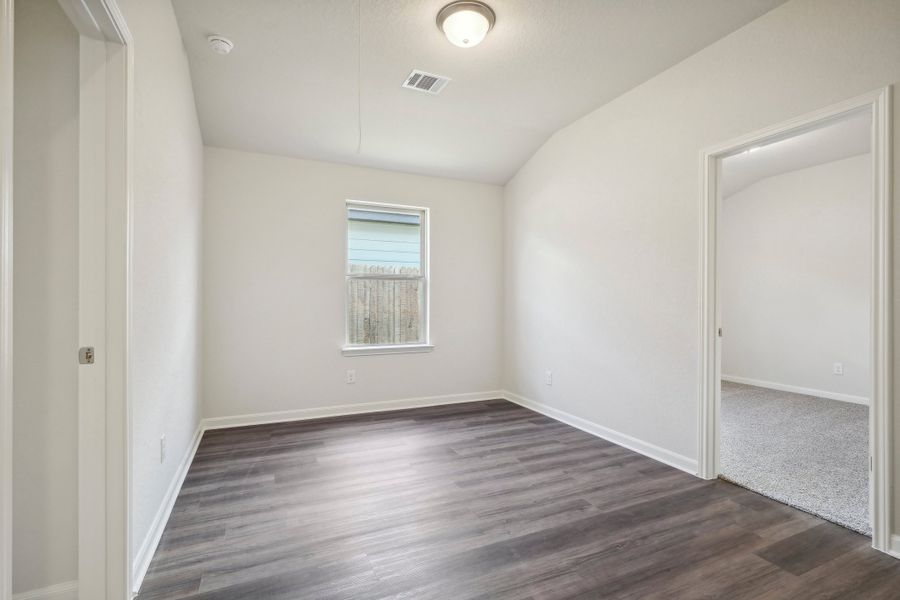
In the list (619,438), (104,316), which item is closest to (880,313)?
(619,438)

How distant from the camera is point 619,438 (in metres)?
3.24

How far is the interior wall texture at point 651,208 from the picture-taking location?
→ 2.10 meters

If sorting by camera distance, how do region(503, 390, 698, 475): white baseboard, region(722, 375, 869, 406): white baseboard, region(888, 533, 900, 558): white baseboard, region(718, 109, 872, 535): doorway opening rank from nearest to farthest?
region(888, 533, 900, 558): white baseboard < region(503, 390, 698, 475): white baseboard < region(718, 109, 872, 535): doorway opening < region(722, 375, 869, 406): white baseboard

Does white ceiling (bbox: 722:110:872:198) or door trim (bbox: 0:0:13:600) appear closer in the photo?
door trim (bbox: 0:0:13:600)

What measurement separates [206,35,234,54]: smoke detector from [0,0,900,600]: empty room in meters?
0.04

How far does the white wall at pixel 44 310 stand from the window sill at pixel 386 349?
2.59 m

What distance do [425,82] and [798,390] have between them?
553cm

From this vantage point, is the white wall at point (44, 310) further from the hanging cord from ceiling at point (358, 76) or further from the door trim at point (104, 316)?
the hanging cord from ceiling at point (358, 76)

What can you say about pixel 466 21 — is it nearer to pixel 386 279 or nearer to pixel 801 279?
pixel 386 279

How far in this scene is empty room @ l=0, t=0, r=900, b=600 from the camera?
147 centimetres

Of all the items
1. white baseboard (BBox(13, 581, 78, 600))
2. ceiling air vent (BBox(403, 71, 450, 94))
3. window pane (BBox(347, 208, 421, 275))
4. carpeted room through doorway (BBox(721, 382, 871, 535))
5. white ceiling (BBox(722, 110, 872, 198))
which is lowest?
carpeted room through doorway (BBox(721, 382, 871, 535))

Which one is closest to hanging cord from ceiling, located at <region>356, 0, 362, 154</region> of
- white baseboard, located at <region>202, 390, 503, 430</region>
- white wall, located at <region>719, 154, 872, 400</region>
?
white baseboard, located at <region>202, 390, 503, 430</region>

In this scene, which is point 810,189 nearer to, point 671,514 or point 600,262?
point 600,262

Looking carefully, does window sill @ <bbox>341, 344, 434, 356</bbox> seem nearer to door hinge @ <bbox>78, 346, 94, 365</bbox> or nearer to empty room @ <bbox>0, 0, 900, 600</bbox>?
empty room @ <bbox>0, 0, 900, 600</bbox>
